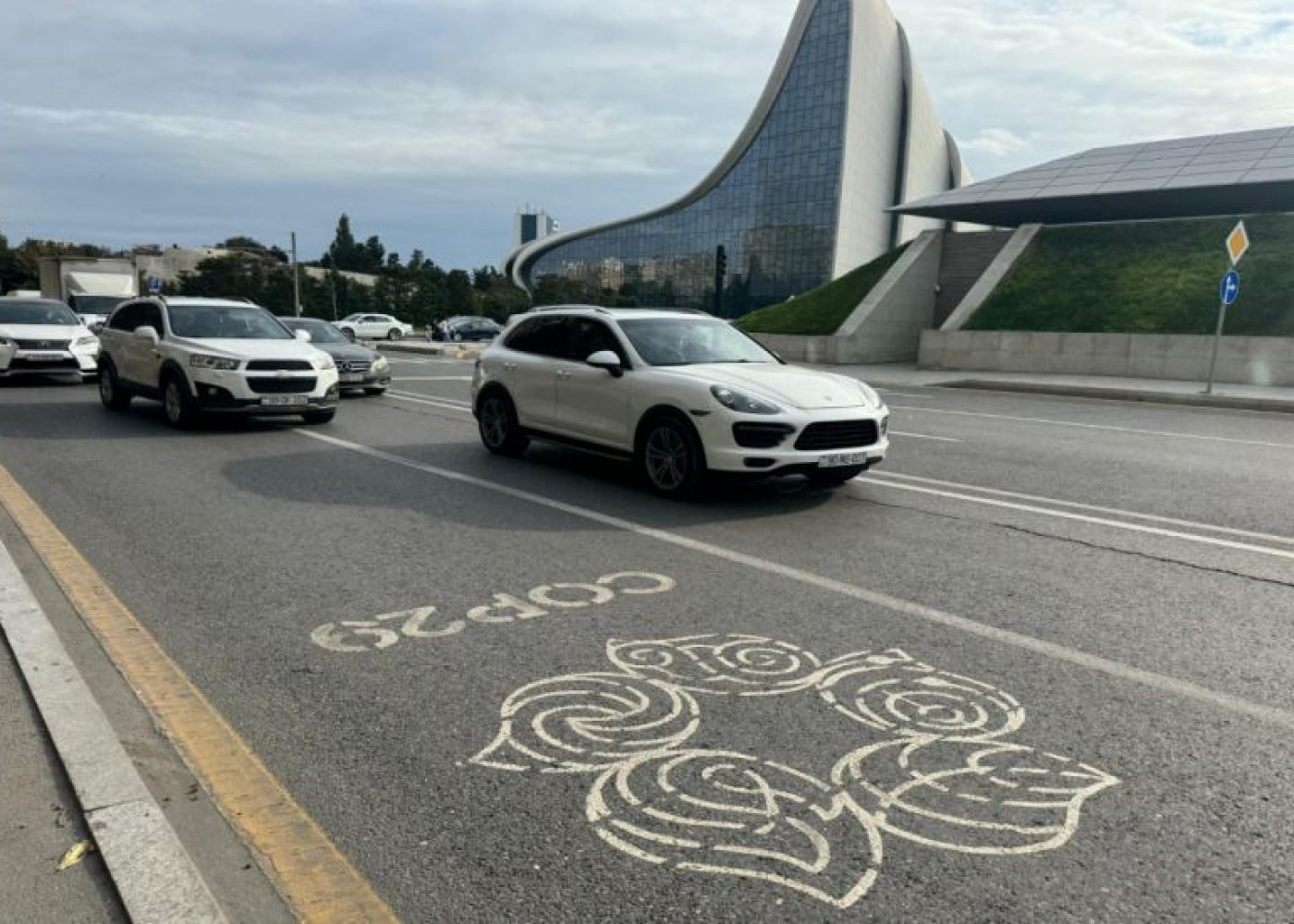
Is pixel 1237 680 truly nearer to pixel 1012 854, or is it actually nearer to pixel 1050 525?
pixel 1012 854

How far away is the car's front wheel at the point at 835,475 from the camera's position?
24.6 feet

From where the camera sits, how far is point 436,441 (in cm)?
1093

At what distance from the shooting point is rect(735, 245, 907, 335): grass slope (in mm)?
32844

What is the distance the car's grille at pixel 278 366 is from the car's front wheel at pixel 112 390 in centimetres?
306

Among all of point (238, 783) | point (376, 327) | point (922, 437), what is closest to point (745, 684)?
point (238, 783)

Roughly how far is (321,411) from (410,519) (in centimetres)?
584

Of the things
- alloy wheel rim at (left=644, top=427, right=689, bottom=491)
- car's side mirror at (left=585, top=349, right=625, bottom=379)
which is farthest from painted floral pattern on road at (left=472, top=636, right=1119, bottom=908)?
car's side mirror at (left=585, top=349, right=625, bottom=379)

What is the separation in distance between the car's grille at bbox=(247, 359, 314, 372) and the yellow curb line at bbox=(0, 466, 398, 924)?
6.81 m

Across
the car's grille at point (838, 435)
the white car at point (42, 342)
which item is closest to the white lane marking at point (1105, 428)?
the car's grille at point (838, 435)

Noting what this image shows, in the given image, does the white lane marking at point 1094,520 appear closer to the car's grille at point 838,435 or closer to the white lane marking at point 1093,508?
the white lane marking at point 1093,508

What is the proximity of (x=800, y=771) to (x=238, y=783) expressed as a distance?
1.84 m

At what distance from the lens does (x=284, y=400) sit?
11.4 m

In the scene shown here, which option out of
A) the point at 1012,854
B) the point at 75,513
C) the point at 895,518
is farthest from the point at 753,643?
the point at 75,513

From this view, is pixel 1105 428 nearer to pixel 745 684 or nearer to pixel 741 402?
pixel 741 402
